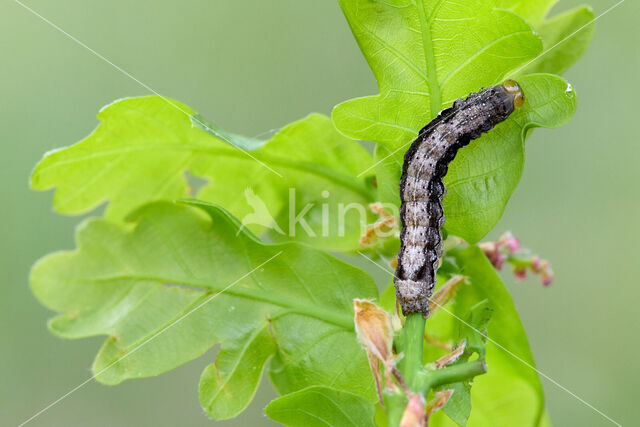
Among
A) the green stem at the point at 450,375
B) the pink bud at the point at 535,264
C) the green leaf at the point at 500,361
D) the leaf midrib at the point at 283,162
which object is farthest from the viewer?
the pink bud at the point at 535,264

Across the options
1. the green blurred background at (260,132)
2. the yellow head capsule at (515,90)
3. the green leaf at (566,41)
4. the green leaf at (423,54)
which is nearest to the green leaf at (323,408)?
the green leaf at (423,54)

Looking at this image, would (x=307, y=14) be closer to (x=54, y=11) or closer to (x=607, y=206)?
(x=54, y=11)

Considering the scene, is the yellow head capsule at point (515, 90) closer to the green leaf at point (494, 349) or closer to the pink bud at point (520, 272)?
the green leaf at point (494, 349)

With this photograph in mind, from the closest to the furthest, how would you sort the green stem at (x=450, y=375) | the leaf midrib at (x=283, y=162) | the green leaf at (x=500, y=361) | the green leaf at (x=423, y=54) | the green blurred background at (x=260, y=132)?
the green stem at (x=450, y=375) → the green leaf at (x=423, y=54) → the green leaf at (x=500, y=361) → the leaf midrib at (x=283, y=162) → the green blurred background at (x=260, y=132)

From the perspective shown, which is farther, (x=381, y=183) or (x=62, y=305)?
(x=62, y=305)

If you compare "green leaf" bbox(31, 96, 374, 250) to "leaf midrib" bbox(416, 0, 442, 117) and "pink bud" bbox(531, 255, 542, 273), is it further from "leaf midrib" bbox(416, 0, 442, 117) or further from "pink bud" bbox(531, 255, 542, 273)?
"pink bud" bbox(531, 255, 542, 273)

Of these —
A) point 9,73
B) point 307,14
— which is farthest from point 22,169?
point 307,14
